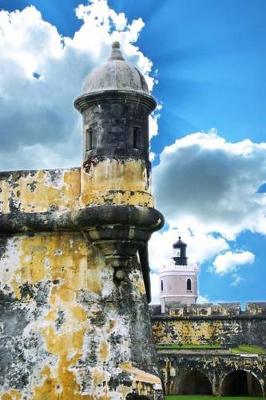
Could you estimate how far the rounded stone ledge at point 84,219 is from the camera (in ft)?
27.0

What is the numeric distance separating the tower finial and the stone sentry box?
0.16m

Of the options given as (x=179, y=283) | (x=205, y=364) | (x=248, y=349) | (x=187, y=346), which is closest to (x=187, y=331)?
(x=187, y=346)

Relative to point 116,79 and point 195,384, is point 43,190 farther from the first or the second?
point 195,384

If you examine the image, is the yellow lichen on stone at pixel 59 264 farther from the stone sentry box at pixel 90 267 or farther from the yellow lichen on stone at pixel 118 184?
the yellow lichen on stone at pixel 118 184

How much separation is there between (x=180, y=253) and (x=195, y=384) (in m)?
24.4

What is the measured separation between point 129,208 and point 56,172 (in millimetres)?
1299

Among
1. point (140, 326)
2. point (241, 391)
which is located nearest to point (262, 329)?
point (241, 391)

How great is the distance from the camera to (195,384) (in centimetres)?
3303

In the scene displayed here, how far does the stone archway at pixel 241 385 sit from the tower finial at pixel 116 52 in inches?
931

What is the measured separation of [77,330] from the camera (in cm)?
838

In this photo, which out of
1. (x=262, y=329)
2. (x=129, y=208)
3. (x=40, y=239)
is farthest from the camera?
(x=262, y=329)

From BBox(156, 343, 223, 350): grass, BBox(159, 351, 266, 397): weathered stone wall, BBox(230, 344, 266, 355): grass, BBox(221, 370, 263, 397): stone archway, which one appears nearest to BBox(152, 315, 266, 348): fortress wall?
BBox(230, 344, 266, 355): grass

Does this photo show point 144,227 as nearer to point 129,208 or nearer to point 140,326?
point 129,208

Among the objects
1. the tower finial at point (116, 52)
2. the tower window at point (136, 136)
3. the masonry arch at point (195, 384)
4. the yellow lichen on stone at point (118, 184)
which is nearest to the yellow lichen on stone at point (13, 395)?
the yellow lichen on stone at point (118, 184)
